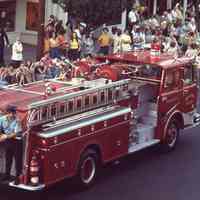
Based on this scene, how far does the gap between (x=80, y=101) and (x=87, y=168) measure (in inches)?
50.5

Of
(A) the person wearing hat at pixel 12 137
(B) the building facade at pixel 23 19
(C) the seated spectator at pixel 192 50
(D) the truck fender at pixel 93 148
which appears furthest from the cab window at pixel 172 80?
(B) the building facade at pixel 23 19

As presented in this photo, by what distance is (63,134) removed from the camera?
40.8 ft

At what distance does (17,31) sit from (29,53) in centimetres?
298

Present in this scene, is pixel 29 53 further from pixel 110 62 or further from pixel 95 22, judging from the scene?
pixel 110 62

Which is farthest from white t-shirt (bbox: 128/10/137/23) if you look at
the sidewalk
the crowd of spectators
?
the sidewalk

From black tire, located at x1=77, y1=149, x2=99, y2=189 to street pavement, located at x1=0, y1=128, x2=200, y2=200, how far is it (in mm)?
153

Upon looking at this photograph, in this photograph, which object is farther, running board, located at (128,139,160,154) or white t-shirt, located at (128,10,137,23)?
white t-shirt, located at (128,10,137,23)

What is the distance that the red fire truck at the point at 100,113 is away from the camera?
12125 mm

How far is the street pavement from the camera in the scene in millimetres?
13086

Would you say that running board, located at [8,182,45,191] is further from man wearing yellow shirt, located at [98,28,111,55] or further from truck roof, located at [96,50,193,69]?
man wearing yellow shirt, located at [98,28,111,55]

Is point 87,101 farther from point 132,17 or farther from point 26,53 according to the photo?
point 132,17

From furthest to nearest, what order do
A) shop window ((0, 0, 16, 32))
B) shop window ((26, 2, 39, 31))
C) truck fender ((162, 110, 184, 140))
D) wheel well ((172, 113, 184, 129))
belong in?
shop window ((26, 2, 39, 31)) → shop window ((0, 0, 16, 32)) → wheel well ((172, 113, 184, 129)) → truck fender ((162, 110, 184, 140))

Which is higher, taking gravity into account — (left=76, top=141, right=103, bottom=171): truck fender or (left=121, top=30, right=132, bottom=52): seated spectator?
(left=121, top=30, right=132, bottom=52): seated spectator

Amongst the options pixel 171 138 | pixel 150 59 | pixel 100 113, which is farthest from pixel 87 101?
pixel 171 138
